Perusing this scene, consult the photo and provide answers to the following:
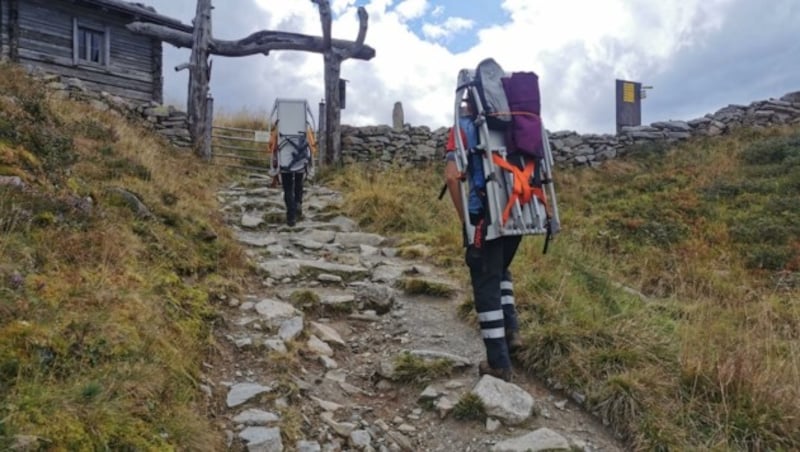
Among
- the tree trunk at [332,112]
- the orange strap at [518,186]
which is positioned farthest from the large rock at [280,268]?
the tree trunk at [332,112]

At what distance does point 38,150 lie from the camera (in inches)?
212

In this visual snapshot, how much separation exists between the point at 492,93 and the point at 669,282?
4.46 metres

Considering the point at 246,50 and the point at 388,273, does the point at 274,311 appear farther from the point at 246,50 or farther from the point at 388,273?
the point at 246,50

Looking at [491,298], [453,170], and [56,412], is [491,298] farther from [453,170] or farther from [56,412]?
[56,412]

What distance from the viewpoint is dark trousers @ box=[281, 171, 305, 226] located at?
8641 millimetres

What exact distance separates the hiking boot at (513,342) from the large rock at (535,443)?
864 mm

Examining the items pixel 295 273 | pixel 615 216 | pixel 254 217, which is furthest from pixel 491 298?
pixel 615 216

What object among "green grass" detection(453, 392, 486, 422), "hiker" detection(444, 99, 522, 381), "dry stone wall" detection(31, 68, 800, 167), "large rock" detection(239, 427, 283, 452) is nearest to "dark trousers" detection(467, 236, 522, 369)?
"hiker" detection(444, 99, 522, 381)

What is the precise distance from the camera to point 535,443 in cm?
304

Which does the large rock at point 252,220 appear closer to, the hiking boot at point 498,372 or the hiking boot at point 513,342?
the hiking boot at point 513,342

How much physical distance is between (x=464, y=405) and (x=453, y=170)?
145cm

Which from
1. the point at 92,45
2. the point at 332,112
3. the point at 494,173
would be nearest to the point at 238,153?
the point at 332,112

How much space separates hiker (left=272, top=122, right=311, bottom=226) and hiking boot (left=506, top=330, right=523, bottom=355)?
5.35m

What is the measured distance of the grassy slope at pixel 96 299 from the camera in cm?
237
